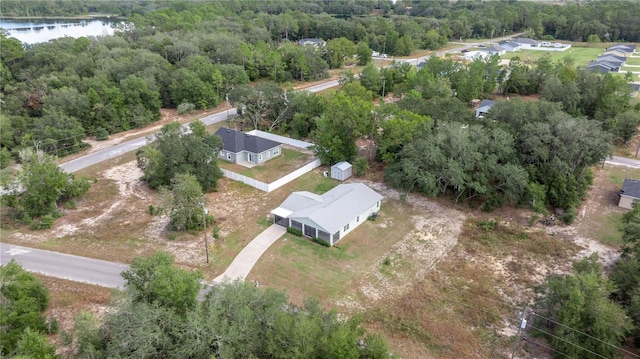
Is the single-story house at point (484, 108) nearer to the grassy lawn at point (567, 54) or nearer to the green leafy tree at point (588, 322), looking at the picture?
the green leafy tree at point (588, 322)

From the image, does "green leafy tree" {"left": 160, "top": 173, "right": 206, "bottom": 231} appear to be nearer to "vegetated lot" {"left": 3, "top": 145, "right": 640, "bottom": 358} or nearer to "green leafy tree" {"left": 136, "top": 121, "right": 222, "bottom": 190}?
"vegetated lot" {"left": 3, "top": 145, "right": 640, "bottom": 358}

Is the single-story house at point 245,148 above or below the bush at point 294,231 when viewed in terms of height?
above

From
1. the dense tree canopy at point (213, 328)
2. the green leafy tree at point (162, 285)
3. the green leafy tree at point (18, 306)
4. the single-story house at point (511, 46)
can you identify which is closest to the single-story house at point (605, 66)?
the single-story house at point (511, 46)

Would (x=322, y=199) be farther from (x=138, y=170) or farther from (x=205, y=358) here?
(x=138, y=170)

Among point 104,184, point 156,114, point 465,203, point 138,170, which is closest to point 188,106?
point 156,114

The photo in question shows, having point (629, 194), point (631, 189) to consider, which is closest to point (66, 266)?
point (629, 194)
